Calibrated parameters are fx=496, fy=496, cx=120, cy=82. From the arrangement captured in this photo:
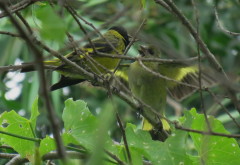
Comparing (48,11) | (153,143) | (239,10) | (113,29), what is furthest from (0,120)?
(239,10)

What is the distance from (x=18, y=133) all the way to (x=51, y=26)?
143cm

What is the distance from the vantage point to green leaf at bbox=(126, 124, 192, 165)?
2393 mm

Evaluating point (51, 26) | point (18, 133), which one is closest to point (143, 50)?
point (18, 133)

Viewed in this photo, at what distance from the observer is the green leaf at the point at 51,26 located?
1.19 m

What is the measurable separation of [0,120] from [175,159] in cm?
92

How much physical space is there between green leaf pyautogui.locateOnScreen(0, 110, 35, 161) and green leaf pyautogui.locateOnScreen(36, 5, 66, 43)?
1354 millimetres

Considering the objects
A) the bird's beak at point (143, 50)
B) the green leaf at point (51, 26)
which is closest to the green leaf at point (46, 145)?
the green leaf at point (51, 26)

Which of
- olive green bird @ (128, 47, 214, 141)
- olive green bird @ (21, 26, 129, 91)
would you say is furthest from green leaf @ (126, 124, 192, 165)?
olive green bird @ (128, 47, 214, 141)

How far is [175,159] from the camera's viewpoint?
2.39 meters

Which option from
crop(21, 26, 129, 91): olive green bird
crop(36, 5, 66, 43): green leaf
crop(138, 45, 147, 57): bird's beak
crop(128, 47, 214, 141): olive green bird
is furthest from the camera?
crop(128, 47, 214, 141): olive green bird

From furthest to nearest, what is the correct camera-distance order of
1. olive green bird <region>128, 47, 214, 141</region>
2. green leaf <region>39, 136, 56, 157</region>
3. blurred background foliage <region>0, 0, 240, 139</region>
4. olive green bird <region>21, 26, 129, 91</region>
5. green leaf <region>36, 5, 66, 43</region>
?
blurred background foliage <region>0, 0, 240, 139</region> < olive green bird <region>128, 47, 214, 141</region> < olive green bird <region>21, 26, 129, 91</region> < green leaf <region>39, 136, 56, 157</region> < green leaf <region>36, 5, 66, 43</region>

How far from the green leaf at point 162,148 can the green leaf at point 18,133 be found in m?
0.50

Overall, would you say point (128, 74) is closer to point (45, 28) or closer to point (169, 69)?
point (169, 69)

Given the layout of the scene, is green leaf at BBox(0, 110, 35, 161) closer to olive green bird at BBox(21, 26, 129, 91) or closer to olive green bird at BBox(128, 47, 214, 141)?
olive green bird at BBox(21, 26, 129, 91)
